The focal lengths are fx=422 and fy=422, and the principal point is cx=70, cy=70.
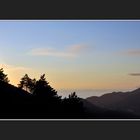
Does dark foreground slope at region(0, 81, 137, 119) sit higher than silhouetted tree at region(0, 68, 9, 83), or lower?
lower

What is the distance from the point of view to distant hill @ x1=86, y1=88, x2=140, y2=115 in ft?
36.0

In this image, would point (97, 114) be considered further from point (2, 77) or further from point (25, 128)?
point (2, 77)

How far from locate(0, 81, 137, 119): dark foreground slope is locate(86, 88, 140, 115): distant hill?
223mm

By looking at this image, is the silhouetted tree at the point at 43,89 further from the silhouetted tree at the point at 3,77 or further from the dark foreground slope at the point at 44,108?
the silhouetted tree at the point at 3,77

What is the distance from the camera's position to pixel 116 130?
9.57m

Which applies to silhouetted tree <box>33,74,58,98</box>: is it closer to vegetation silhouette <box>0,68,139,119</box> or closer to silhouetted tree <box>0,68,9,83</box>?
vegetation silhouette <box>0,68,139,119</box>

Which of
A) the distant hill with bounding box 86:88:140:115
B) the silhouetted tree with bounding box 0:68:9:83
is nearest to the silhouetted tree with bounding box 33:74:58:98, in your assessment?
the silhouetted tree with bounding box 0:68:9:83

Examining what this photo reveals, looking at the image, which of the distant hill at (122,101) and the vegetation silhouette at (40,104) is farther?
the distant hill at (122,101)

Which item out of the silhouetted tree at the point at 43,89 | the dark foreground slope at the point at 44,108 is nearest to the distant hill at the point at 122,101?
the dark foreground slope at the point at 44,108

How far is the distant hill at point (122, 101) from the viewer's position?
36.0 ft

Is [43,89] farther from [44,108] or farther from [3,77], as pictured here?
[3,77]

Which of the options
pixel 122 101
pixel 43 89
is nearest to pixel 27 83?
pixel 43 89
